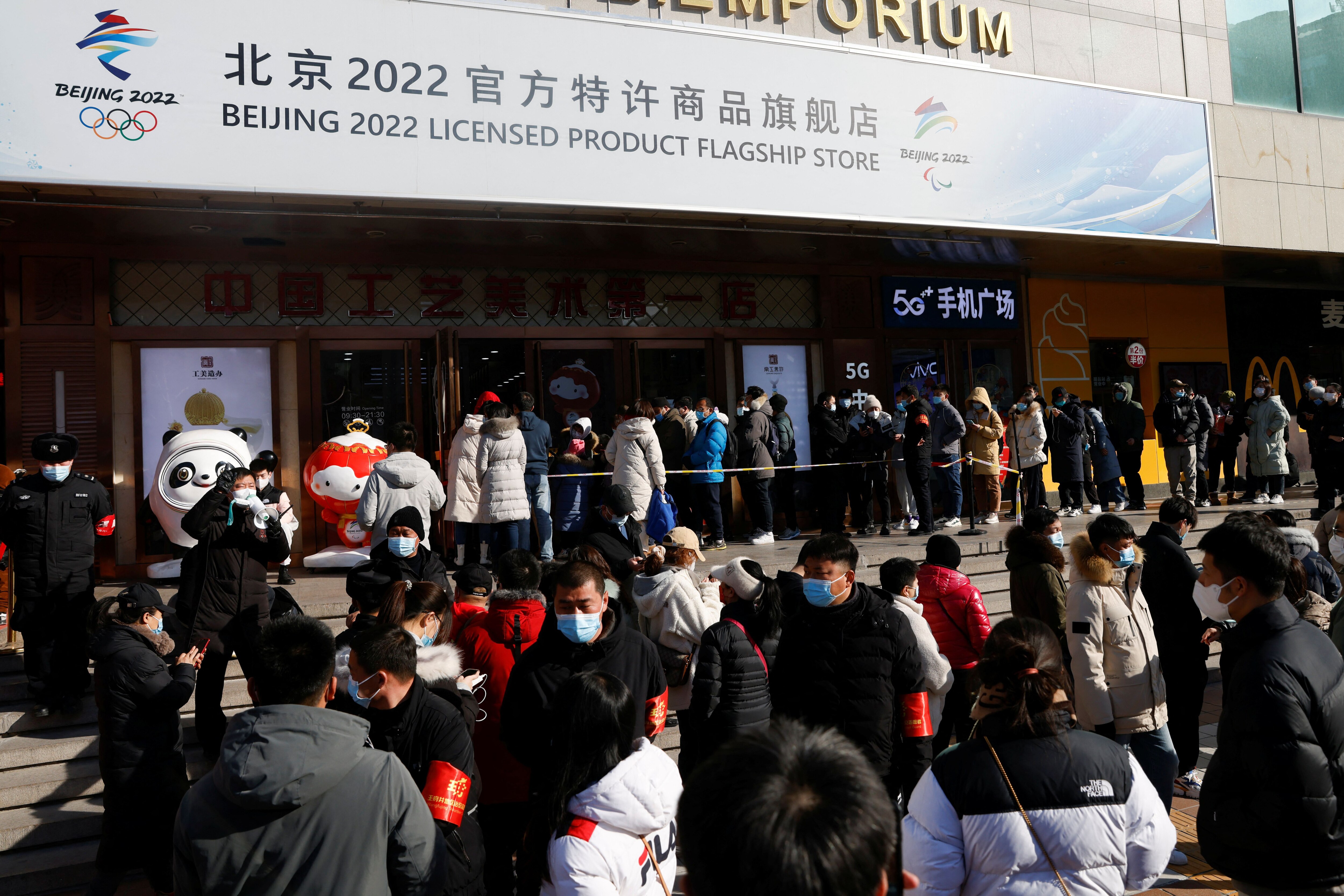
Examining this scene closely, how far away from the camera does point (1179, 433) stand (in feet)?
40.9

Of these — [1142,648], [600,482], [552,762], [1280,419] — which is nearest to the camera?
[552,762]

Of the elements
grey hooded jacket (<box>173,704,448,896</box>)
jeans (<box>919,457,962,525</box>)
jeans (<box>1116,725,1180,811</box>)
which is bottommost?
jeans (<box>1116,725,1180,811</box>)

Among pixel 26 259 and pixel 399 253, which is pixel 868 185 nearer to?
pixel 399 253

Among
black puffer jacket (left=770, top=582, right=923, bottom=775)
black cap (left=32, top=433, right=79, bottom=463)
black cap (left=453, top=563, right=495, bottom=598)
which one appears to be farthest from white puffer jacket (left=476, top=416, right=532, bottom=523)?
black puffer jacket (left=770, top=582, right=923, bottom=775)

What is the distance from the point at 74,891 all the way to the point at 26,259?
711cm

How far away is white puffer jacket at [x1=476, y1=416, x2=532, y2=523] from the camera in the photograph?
8.58 metres

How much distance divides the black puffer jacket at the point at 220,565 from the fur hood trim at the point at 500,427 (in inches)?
114

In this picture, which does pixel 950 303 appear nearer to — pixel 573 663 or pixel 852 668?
pixel 852 668

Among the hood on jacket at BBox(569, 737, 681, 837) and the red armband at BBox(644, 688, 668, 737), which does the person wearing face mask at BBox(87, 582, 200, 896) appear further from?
the hood on jacket at BBox(569, 737, 681, 837)

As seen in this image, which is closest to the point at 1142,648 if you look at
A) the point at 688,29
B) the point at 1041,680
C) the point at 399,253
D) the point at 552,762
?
the point at 1041,680

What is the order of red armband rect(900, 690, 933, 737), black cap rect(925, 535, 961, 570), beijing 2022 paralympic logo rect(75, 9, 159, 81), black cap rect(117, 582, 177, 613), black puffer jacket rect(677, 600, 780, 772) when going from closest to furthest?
red armband rect(900, 690, 933, 737) < black puffer jacket rect(677, 600, 780, 772) < black cap rect(117, 582, 177, 613) < black cap rect(925, 535, 961, 570) < beijing 2022 paralympic logo rect(75, 9, 159, 81)

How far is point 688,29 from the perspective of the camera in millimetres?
9695

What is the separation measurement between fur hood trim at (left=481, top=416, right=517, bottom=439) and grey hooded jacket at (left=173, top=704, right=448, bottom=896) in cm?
636

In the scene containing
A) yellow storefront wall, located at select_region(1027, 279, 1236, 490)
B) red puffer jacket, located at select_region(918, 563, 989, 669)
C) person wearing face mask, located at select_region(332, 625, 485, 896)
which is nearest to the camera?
person wearing face mask, located at select_region(332, 625, 485, 896)
